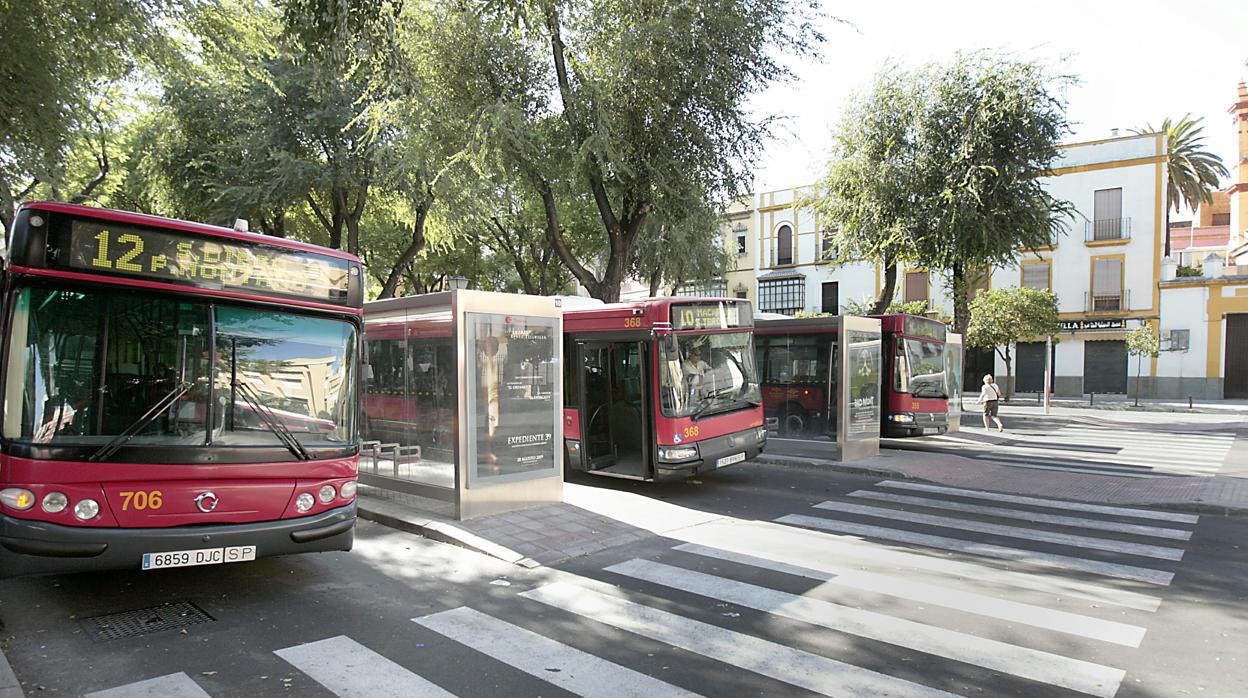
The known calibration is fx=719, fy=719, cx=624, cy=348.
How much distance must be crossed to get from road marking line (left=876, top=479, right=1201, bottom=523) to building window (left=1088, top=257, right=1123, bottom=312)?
97.1 ft

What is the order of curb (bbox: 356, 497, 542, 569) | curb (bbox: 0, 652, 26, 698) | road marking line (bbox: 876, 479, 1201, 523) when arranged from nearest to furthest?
1. curb (bbox: 0, 652, 26, 698)
2. curb (bbox: 356, 497, 542, 569)
3. road marking line (bbox: 876, 479, 1201, 523)

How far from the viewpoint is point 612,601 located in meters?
5.78

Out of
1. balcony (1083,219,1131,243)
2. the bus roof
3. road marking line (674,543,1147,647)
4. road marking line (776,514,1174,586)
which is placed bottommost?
road marking line (776,514,1174,586)

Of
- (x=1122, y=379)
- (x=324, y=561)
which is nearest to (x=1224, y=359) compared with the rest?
(x=1122, y=379)

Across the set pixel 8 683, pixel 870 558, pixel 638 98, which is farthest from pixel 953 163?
pixel 8 683

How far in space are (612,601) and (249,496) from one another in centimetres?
287

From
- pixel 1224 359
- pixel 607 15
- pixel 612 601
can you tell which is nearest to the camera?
pixel 612 601

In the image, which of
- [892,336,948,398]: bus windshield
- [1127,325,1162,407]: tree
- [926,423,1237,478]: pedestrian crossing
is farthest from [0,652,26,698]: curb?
[1127,325,1162,407]: tree

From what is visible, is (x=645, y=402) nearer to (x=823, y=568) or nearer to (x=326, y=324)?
(x=823, y=568)

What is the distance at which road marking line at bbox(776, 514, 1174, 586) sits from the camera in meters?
6.68

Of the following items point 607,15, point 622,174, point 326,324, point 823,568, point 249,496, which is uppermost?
point 607,15

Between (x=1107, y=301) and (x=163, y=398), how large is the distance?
130 ft

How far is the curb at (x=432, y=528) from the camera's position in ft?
22.9

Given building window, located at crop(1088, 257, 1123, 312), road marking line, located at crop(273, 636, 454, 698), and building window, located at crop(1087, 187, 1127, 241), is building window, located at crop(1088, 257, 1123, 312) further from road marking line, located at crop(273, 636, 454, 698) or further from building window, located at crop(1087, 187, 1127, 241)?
road marking line, located at crop(273, 636, 454, 698)
